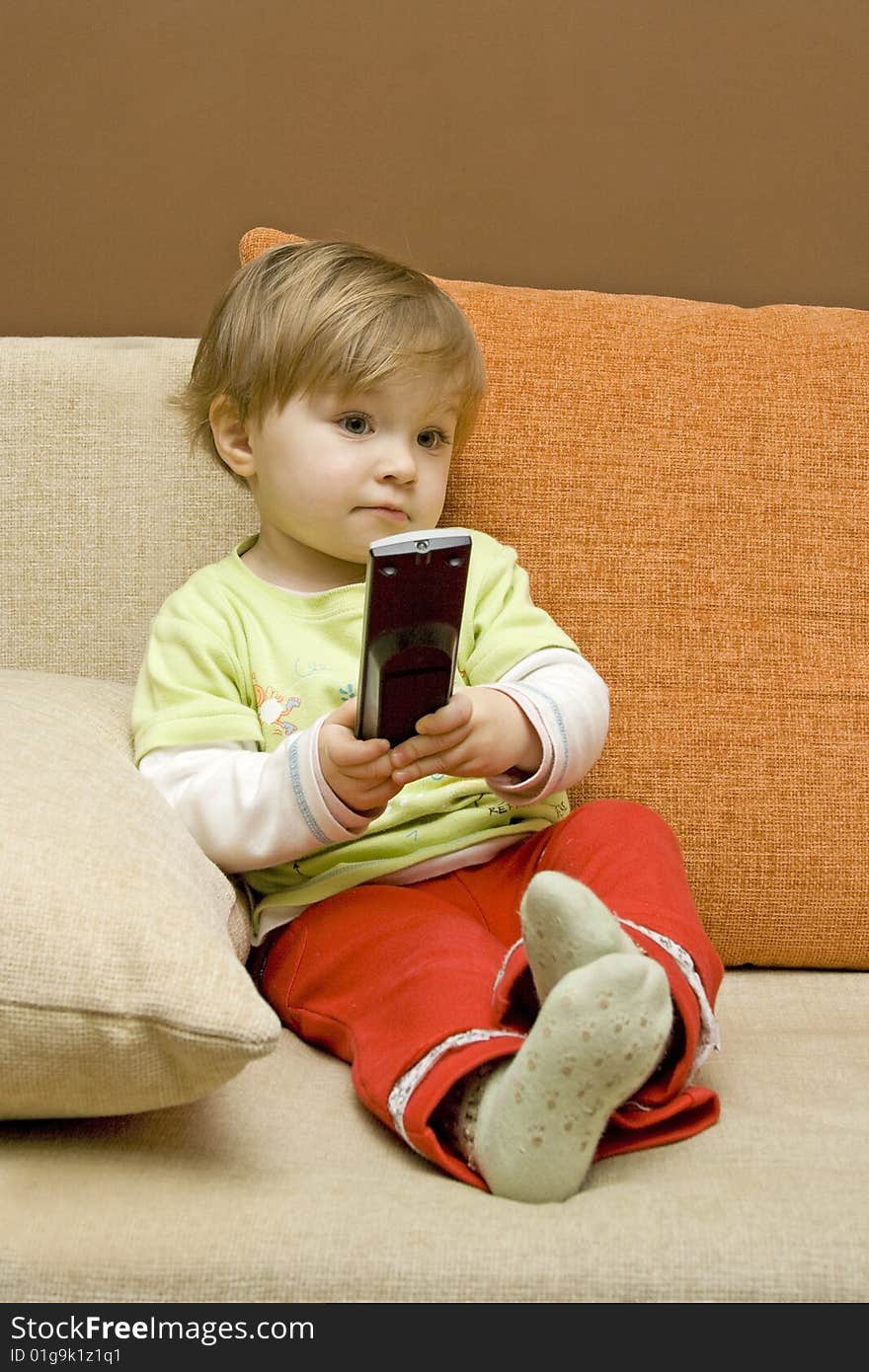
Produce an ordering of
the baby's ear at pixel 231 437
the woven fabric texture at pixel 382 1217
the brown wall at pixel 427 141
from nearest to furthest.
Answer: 1. the woven fabric texture at pixel 382 1217
2. the baby's ear at pixel 231 437
3. the brown wall at pixel 427 141

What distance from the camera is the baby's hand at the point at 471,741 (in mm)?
947

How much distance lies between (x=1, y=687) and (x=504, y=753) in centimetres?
38

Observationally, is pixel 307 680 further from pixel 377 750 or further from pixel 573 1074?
pixel 573 1074

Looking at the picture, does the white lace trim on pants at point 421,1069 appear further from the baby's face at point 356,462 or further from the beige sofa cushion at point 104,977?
the baby's face at point 356,462

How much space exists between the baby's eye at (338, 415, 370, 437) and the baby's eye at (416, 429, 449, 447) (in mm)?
51

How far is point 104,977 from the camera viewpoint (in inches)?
29.4

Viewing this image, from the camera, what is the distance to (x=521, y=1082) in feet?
2.45

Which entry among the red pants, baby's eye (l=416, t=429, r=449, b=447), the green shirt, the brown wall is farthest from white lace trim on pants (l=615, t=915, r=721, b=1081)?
the brown wall

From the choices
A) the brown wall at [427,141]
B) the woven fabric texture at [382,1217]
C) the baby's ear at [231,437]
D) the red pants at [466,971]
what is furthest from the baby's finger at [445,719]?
the brown wall at [427,141]

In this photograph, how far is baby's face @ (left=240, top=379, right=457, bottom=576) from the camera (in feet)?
3.65

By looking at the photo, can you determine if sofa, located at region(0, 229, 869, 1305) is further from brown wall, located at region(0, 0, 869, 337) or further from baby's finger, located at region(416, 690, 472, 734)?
brown wall, located at region(0, 0, 869, 337)

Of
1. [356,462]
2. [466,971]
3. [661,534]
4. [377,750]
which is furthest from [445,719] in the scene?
[661,534]

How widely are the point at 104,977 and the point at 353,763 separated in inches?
10.2

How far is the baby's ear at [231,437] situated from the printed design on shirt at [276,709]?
0.21 m
